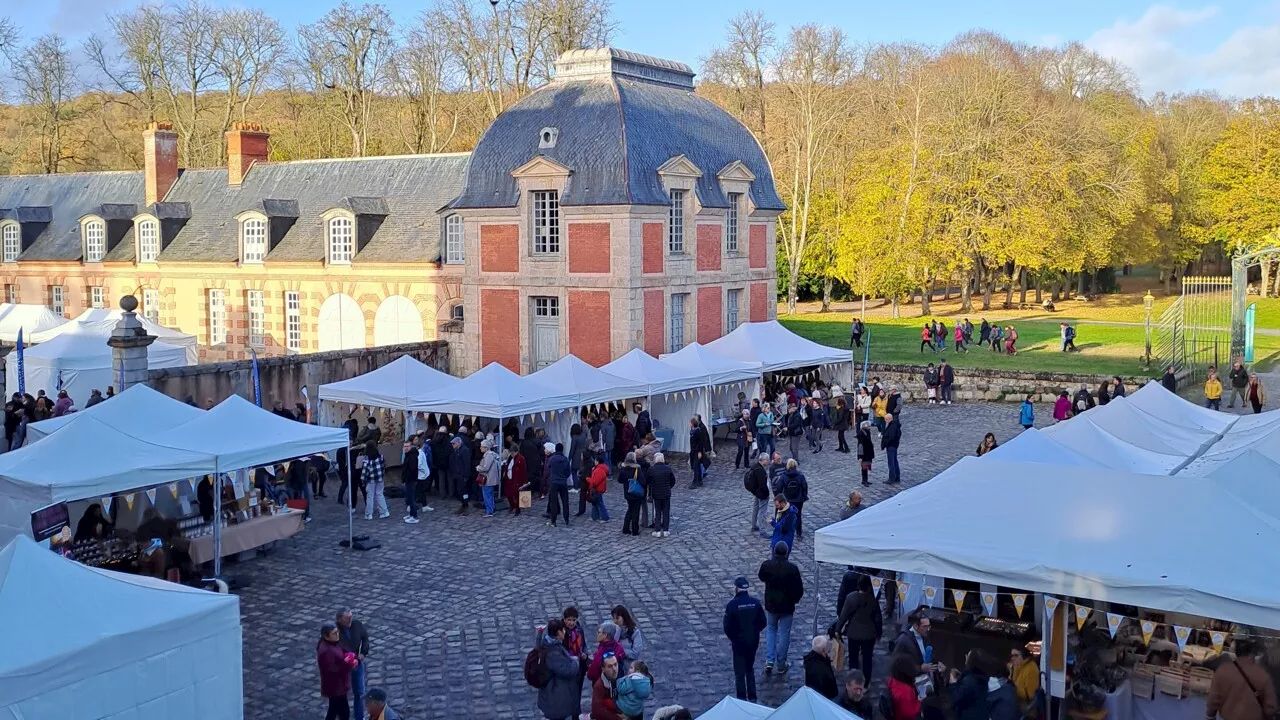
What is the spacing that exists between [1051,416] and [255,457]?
17.9 metres

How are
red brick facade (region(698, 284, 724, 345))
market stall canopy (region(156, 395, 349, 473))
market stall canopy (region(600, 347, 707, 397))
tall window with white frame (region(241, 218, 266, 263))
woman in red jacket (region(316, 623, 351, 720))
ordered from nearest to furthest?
woman in red jacket (region(316, 623, 351, 720))
market stall canopy (region(156, 395, 349, 473))
market stall canopy (region(600, 347, 707, 397))
red brick facade (region(698, 284, 724, 345))
tall window with white frame (region(241, 218, 266, 263))

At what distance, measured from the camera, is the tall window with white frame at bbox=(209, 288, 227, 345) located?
31000 millimetres

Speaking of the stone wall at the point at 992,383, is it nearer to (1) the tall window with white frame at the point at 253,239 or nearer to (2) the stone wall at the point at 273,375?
(2) the stone wall at the point at 273,375

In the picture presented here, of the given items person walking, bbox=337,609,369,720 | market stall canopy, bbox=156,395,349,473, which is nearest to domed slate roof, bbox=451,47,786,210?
market stall canopy, bbox=156,395,349,473

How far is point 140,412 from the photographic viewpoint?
45.3ft

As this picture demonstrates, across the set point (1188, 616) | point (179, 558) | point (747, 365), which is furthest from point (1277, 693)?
point (747, 365)

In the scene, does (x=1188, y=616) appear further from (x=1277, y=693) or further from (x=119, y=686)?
(x=119, y=686)

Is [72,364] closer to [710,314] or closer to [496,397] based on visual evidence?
[496,397]

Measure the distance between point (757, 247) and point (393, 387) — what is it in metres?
12.3

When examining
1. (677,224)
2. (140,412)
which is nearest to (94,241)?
(677,224)

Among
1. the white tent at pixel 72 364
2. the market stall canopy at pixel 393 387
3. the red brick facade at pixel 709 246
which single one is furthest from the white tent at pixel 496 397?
the red brick facade at pixel 709 246

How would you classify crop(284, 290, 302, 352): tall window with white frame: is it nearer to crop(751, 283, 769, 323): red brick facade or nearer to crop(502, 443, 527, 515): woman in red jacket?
crop(751, 283, 769, 323): red brick facade

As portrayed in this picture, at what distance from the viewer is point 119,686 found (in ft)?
24.8

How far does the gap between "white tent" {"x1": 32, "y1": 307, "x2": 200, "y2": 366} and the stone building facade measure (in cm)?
395
